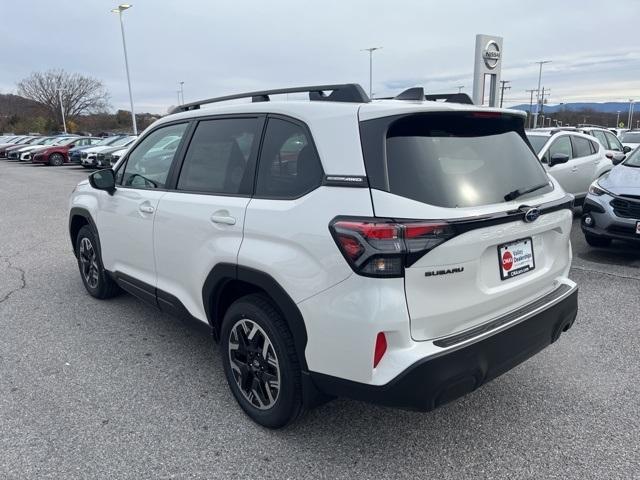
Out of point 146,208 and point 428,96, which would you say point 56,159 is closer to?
point 146,208

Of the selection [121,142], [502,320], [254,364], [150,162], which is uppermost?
[150,162]

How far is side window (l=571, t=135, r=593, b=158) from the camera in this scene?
30.5 ft

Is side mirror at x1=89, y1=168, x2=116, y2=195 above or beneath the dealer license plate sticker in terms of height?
above

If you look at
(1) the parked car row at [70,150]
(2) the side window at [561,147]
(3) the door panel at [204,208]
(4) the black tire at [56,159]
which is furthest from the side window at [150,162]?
(4) the black tire at [56,159]

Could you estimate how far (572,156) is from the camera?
9133 millimetres

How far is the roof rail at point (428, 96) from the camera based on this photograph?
288cm

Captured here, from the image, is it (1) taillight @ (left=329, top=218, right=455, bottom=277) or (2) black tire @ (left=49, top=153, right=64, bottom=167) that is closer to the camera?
(1) taillight @ (left=329, top=218, right=455, bottom=277)

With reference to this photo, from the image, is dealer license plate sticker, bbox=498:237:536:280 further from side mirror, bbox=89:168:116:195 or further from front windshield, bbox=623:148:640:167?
front windshield, bbox=623:148:640:167

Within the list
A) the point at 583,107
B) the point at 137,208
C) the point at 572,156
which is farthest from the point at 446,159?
the point at 583,107

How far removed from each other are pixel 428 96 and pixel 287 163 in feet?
3.64

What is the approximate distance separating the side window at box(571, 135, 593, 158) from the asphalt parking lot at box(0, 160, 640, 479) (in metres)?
5.65

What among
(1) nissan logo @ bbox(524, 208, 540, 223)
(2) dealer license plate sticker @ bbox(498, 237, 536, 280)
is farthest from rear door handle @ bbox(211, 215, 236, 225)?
(1) nissan logo @ bbox(524, 208, 540, 223)

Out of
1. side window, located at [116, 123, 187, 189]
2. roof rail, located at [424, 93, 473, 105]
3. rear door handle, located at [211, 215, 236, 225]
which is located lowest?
rear door handle, located at [211, 215, 236, 225]

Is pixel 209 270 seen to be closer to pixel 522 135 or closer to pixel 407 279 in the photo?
pixel 407 279
